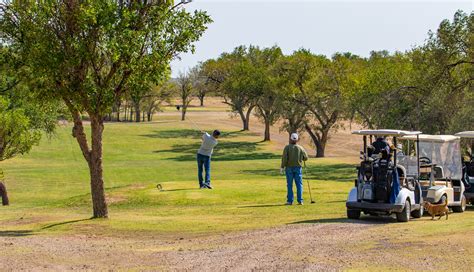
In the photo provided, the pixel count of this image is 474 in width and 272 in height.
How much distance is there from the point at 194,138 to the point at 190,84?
32.6 metres

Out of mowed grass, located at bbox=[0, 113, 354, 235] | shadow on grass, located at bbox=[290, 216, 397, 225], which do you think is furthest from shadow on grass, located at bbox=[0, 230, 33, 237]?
shadow on grass, located at bbox=[290, 216, 397, 225]

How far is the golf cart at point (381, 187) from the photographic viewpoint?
17.8m

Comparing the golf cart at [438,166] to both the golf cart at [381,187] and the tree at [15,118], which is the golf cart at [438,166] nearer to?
the golf cart at [381,187]

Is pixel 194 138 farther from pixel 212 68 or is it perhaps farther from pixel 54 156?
pixel 54 156

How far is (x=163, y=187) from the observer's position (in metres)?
27.4

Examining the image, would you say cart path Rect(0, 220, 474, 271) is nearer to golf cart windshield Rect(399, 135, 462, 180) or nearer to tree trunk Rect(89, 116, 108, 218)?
tree trunk Rect(89, 116, 108, 218)

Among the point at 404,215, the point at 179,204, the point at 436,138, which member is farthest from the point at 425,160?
the point at 179,204

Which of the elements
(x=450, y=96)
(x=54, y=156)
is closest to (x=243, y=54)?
(x=54, y=156)

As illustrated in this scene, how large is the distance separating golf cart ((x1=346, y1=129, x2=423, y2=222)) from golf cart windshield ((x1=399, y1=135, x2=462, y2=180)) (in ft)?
7.97

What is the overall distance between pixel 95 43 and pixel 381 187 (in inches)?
302

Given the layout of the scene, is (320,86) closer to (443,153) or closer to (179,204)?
(179,204)

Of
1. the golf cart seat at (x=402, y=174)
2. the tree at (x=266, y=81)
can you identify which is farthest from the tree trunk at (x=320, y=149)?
the golf cart seat at (x=402, y=174)

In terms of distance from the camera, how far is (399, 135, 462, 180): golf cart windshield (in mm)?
20969

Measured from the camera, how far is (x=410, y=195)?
60.1ft
